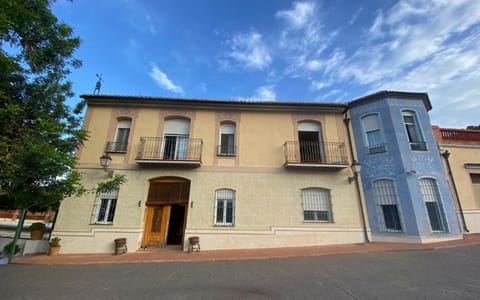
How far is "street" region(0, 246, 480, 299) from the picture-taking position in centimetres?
379

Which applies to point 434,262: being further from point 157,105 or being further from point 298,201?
point 157,105

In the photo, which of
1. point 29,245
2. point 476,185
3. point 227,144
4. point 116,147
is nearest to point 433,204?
point 476,185

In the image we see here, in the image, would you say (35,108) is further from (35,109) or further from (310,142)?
(310,142)

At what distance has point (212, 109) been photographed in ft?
33.0

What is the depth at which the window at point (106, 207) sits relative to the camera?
27.2ft

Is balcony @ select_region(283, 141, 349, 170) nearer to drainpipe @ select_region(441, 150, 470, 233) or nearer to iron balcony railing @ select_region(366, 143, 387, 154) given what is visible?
iron balcony railing @ select_region(366, 143, 387, 154)

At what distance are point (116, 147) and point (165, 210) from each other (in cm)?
394

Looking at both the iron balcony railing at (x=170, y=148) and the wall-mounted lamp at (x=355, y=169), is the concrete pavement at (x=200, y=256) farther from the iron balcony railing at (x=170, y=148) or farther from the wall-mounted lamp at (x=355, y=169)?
the iron balcony railing at (x=170, y=148)

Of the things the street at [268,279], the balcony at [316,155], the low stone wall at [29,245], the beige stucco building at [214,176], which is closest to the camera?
the street at [268,279]

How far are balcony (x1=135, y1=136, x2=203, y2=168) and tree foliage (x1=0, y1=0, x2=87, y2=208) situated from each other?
2517 mm

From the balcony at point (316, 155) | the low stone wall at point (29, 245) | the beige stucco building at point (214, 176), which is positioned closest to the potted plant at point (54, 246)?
the beige stucco building at point (214, 176)

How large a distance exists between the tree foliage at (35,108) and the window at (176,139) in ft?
11.2

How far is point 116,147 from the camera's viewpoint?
932cm

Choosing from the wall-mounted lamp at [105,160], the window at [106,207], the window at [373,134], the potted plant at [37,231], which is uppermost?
the window at [373,134]
